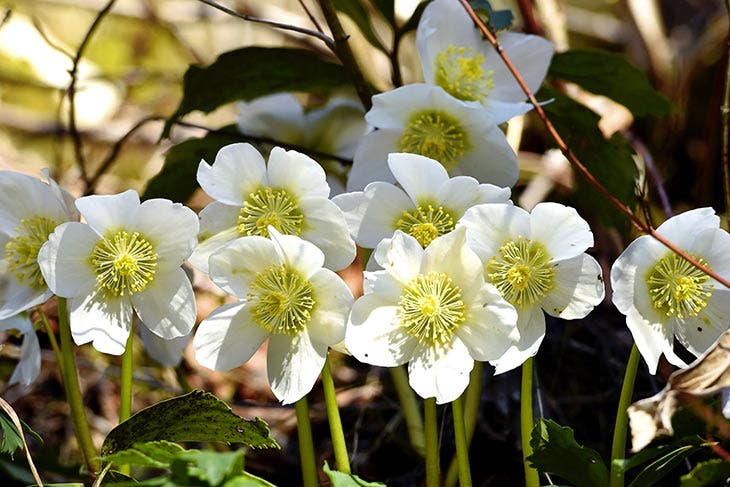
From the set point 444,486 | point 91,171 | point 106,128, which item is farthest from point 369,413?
point 106,128

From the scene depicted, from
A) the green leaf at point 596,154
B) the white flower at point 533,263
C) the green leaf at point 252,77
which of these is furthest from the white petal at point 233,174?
the green leaf at point 596,154

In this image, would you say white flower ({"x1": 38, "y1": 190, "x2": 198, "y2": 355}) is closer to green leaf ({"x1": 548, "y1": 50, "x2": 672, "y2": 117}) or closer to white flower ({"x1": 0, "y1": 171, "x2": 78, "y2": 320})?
white flower ({"x1": 0, "y1": 171, "x2": 78, "y2": 320})

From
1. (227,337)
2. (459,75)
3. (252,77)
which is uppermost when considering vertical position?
(252,77)

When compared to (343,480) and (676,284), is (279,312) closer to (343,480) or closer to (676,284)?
(343,480)

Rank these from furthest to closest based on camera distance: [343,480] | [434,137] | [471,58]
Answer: [471,58], [434,137], [343,480]

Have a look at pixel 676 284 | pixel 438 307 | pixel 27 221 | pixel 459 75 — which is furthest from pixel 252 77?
pixel 676 284

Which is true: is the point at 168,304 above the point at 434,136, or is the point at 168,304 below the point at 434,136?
below

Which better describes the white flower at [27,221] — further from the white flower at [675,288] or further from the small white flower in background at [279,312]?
the white flower at [675,288]
